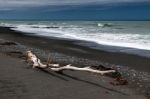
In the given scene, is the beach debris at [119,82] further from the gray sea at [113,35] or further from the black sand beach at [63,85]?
the gray sea at [113,35]

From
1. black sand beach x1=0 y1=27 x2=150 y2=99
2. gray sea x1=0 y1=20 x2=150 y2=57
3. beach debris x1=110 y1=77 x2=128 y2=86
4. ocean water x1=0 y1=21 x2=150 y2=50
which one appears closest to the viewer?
black sand beach x1=0 y1=27 x2=150 y2=99

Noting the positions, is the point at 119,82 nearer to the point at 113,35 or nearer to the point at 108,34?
the point at 113,35

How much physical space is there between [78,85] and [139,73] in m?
3.15

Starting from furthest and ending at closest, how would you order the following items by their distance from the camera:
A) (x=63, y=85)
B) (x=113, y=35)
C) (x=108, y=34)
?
1. (x=108, y=34)
2. (x=113, y=35)
3. (x=63, y=85)

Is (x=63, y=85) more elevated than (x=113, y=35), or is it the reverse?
(x=113, y=35)

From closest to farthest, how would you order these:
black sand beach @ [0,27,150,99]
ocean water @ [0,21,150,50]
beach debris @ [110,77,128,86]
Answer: black sand beach @ [0,27,150,99] < beach debris @ [110,77,128,86] < ocean water @ [0,21,150,50]

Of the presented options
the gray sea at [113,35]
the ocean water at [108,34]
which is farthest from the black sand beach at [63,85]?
the ocean water at [108,34]

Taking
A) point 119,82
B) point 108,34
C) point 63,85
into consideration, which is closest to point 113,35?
point 108,34

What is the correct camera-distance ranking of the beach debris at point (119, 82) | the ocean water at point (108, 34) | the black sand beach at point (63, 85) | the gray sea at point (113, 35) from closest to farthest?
the black sand beach at point (63, 85), the beach debris at point (119, 82), the gray sea at point (113, 35), the ocean water at point (108, 34)

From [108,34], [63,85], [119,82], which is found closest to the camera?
[63,85]

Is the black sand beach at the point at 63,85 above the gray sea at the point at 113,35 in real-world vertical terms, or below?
below

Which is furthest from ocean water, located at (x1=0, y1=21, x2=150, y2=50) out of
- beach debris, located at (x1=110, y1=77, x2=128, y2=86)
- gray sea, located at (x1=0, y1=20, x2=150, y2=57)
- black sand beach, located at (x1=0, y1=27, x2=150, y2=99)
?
beach debris, located at (x1=110, y1=77, x2=128, y2=86)

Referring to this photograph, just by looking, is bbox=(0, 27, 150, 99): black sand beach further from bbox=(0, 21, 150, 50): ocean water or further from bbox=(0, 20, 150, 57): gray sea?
bbox=(0, 21, 150, 50): ocean water

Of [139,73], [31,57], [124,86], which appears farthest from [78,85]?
[31,57]
